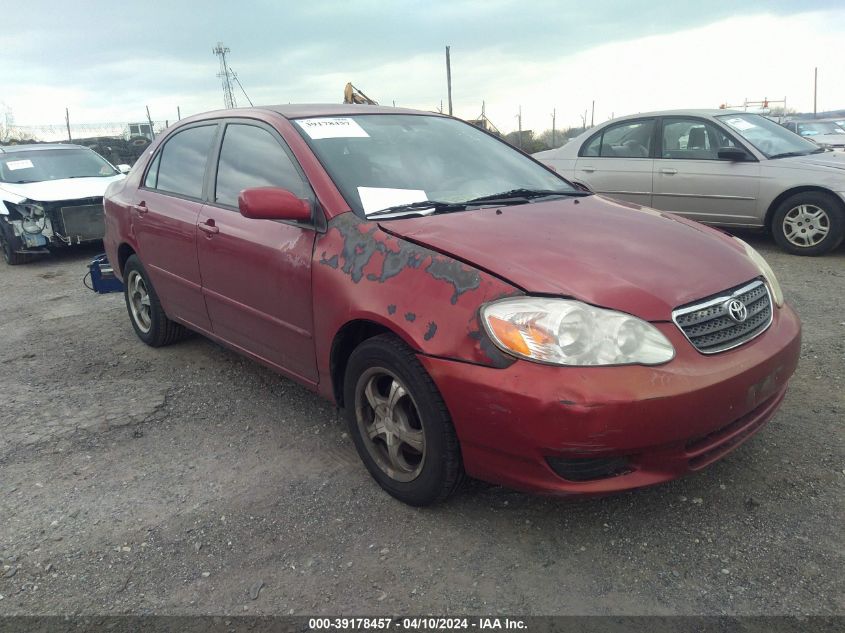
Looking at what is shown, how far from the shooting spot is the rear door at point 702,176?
22.5 ft

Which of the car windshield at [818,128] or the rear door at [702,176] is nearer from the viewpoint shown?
the rear door at [702,176]

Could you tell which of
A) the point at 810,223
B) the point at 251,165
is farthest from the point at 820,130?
the point at 251,165

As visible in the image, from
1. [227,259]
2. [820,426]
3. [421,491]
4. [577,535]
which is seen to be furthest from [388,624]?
[820,426]

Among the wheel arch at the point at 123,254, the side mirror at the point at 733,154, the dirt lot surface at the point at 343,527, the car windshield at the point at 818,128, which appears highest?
the car windshield at the point at 818,128

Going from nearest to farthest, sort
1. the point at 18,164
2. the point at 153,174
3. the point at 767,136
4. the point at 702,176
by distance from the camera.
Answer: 1. the point at 153,174
2. the point at 702,176
3. the point at 767,136
4. the point at 18,164

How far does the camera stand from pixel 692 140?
23.8 feet

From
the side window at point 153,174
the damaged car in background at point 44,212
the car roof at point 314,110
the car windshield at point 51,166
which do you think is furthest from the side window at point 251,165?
the car windshield at point 51,166

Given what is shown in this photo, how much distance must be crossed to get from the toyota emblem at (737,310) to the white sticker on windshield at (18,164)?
9.60 meters

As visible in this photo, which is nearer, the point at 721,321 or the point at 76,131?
the point at 721,321

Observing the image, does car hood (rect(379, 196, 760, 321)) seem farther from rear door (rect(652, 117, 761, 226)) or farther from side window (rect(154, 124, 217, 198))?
rear door (rect(652, 117, 761, 226))

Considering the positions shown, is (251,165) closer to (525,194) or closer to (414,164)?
(414,164)

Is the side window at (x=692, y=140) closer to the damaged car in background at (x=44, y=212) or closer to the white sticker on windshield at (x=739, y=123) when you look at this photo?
the white sticker on windshield at (x=739, y=123)

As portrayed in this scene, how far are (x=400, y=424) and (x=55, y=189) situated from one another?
7.76m

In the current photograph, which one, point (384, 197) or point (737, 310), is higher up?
point (384, 197)
